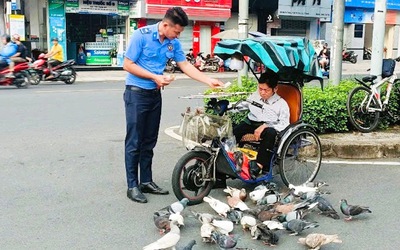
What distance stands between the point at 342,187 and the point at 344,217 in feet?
3.11

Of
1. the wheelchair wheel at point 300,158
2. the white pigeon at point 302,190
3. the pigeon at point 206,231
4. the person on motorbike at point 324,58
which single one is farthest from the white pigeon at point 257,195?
the person on motorbike at point 324,58

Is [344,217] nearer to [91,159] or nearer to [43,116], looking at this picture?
[91,159]

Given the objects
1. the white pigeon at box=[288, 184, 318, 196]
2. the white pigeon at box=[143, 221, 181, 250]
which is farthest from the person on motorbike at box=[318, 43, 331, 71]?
the white pigeon at box=[143, 221, 181, 250]

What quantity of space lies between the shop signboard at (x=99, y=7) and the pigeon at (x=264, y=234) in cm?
2033

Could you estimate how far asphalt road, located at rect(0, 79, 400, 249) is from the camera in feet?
13.1

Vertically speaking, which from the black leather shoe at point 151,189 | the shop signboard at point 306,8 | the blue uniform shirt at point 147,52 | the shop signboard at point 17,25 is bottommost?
the black leather shoe at point 151,189

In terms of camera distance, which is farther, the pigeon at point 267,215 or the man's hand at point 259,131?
the man's hand at point 259,131

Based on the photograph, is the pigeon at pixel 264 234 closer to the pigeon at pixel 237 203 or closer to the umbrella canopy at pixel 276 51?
the pigeon at pixel 237 203

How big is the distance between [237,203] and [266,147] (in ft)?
2.75

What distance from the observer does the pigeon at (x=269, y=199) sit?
4.54 m

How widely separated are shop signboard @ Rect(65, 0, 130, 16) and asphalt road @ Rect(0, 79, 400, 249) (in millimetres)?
14591

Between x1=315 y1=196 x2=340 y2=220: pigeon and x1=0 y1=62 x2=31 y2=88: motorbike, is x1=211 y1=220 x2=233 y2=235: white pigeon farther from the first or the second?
x1=0 y1=62 x2=31 y2=88: motorbike

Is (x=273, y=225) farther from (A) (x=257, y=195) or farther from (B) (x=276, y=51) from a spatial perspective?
(B) (x=276, y=51)

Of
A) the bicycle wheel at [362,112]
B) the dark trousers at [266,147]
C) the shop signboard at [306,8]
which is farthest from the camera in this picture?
the shop signboard at [306,8]
